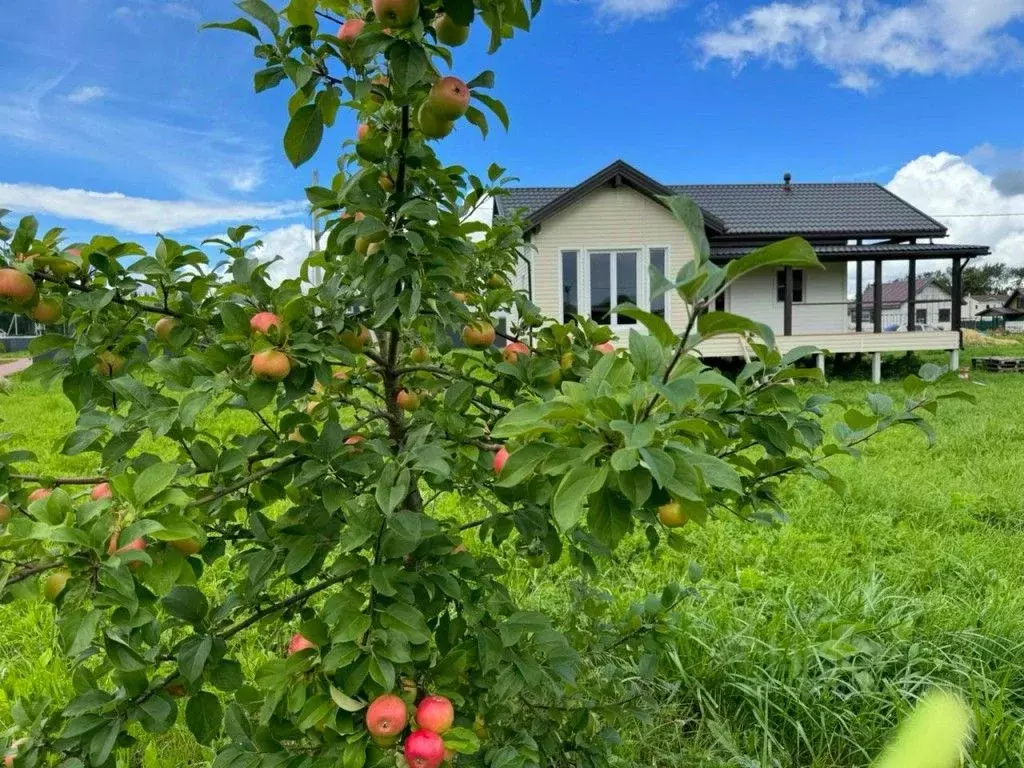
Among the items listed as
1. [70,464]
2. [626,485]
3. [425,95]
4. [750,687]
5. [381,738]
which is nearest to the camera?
[626,485]

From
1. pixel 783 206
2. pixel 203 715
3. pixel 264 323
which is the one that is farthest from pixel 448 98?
pixel 783 206

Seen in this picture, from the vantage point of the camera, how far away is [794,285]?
14523 mm

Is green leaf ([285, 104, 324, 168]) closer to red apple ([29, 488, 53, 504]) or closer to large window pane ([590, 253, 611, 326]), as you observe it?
red apple ([29, 488, 53, 504])

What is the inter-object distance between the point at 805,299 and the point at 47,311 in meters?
14.9

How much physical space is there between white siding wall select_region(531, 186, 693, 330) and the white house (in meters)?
0.02

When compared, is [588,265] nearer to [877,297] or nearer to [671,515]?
[877,297]

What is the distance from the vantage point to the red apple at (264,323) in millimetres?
1117

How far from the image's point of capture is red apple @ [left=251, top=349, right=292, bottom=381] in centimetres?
109

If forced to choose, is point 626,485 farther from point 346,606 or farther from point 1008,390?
point 1008,390

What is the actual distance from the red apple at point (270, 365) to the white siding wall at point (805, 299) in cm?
1340

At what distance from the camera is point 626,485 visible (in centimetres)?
80

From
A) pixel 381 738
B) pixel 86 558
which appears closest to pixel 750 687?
pixel 381 738

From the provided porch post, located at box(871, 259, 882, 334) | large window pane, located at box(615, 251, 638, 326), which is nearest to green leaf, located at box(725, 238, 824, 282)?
large window pane, located at box(615, 251, 638, 326)

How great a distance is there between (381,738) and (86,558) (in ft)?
Result: 1.60
